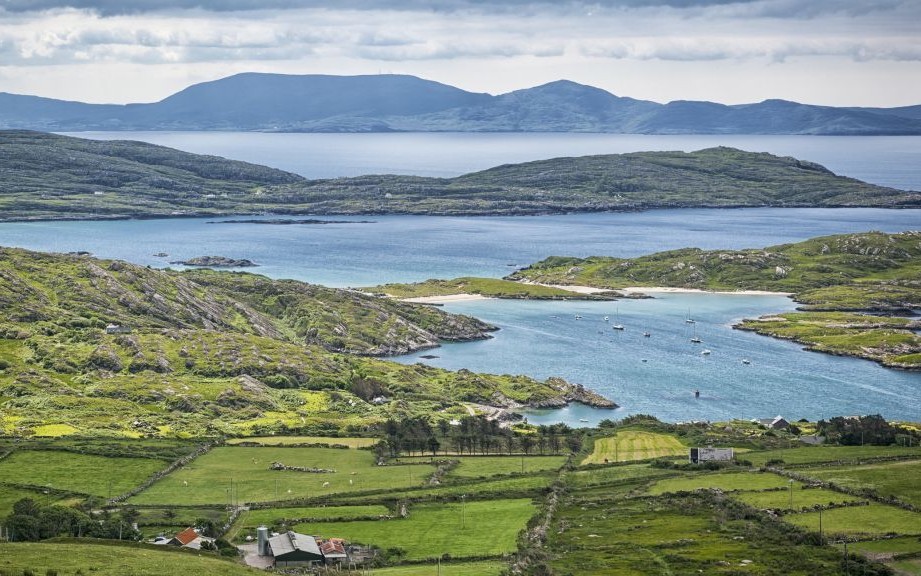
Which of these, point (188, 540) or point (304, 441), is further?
point (304, 441)

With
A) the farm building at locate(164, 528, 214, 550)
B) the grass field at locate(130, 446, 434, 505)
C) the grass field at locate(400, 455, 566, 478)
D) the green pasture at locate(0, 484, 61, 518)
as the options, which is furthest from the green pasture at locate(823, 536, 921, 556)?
the green pasture at locate(0, 484, 61, 518)

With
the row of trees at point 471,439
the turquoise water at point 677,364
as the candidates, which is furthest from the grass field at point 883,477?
the turquoise water at point 677,364

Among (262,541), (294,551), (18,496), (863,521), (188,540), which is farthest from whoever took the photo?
(18,496)

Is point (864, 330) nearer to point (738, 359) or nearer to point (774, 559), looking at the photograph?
point (738, 359)

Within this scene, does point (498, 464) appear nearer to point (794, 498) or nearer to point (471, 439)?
point (471, 439)

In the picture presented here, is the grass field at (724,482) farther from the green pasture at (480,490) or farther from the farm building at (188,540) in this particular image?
the farm building at (188,540)

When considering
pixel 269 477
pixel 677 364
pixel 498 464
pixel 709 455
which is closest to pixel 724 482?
pixel 709 455

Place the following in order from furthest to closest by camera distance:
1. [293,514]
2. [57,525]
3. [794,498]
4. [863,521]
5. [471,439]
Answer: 1. [471,439]
2. [794,498]
3. [293,514]
4. [863,521]
5. [57,525]
